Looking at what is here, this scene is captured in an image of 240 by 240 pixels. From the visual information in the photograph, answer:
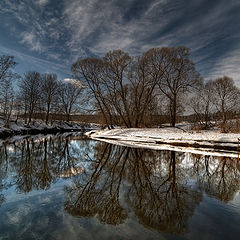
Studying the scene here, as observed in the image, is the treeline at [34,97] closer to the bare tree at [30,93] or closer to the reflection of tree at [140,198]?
the bare tree at [30,93]

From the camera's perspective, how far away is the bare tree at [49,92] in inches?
1550

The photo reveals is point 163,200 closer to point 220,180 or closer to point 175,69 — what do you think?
point 220,180

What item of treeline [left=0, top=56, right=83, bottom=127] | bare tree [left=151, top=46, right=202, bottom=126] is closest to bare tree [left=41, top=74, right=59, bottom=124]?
treeline [left=0, top=56, right=83, bottom=127]

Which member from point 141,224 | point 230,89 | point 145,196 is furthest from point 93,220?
point 230,89

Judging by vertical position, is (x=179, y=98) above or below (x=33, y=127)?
above

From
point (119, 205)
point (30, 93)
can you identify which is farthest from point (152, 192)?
point (30, 93)

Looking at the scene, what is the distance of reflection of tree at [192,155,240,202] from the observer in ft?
13.8

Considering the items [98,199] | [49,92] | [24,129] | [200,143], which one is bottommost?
[98,199]

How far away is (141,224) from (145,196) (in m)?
1.19

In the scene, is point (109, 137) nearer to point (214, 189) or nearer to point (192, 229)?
point (214, 189)

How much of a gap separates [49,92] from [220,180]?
42200 mm

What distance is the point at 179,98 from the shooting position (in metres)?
28.5

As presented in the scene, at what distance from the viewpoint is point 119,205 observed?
348cm

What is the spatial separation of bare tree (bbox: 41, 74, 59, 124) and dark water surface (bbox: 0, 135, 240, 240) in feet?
122
